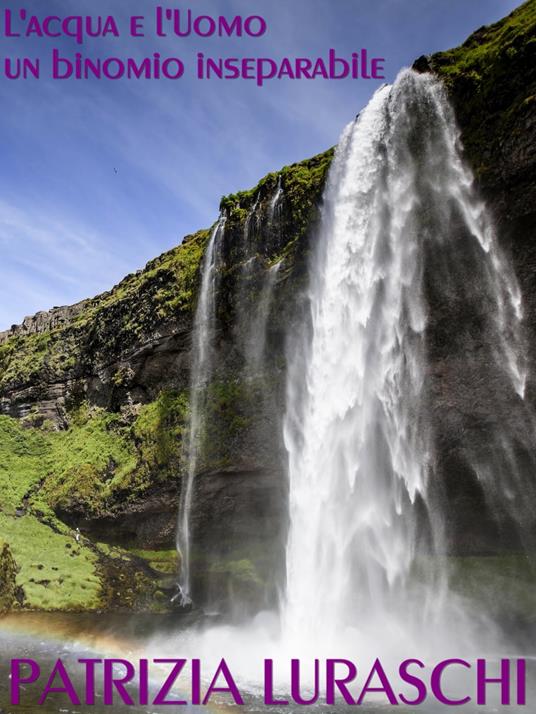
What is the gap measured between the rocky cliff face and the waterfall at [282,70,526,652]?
607 mm

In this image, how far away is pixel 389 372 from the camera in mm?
18234

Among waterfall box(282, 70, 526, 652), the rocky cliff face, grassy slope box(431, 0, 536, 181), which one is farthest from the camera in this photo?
waterfall box(282, 70, 526, 652)

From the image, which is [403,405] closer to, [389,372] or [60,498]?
[389,372]

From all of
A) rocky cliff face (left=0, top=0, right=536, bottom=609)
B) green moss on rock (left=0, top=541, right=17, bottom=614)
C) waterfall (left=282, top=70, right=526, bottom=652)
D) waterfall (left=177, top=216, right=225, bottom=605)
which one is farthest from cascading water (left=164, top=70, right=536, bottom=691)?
green moss on rock (left=0, top=541, right=17, bottom=614)

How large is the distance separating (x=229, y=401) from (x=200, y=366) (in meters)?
2.68

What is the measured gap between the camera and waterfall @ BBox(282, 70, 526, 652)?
17.1 meters

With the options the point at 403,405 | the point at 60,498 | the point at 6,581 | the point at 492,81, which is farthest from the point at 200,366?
the point at 492,81

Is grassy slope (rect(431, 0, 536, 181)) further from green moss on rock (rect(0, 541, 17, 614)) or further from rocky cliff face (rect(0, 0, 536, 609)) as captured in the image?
green moss on rock (rect(0, 541, 17, 614))

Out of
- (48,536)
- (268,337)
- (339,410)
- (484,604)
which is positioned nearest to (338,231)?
(268,337)

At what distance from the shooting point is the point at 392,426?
18.1 m

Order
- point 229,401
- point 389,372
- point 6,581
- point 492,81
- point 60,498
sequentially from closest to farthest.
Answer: point 492,81 < point 389,372 < point 6,581 < point 229,401 < point 60,498

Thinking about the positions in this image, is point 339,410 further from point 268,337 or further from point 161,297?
point 161,297

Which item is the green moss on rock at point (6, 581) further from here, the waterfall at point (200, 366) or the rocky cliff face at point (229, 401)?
the waterfall at point (200, 366)

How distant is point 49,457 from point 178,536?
10.8m
